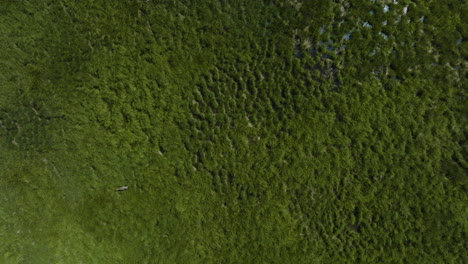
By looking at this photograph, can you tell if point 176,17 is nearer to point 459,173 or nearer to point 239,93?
point 239,93

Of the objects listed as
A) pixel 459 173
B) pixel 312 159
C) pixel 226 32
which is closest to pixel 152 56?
pixel 226 32

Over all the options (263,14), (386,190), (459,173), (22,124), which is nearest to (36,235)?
(22,124)

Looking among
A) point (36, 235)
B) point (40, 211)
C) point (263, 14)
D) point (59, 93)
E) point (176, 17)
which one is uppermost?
point (263, 14)

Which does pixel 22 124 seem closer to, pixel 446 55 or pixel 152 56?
pixel 152 56

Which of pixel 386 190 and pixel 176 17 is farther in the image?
pixel 176 17

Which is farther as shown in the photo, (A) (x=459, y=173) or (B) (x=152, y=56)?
(B) (x=152, y=56)

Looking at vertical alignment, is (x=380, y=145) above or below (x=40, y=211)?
above
